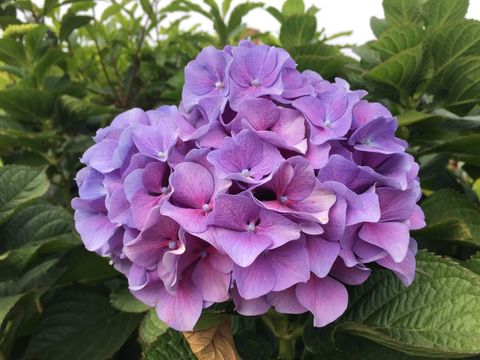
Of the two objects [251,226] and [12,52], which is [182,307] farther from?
[12,52]

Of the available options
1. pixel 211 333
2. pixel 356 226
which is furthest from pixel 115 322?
pixel 356 226

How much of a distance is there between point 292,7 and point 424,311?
2.79 ft

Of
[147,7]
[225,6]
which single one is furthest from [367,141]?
[147,7]

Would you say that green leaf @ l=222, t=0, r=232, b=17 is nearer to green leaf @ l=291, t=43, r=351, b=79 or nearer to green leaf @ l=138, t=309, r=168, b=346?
green leaf @ l=291, t=43, r=351, b=79

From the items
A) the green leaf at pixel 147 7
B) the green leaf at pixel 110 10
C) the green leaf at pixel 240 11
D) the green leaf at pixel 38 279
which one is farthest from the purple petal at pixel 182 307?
the green leaf at pixel 110 10

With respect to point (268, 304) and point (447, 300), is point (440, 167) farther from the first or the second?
point (268, 304)

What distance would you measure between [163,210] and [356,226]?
223 mm

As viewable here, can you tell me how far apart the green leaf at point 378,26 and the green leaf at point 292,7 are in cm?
17

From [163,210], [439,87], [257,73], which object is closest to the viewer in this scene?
[163,210]

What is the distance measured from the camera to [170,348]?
0.72 m

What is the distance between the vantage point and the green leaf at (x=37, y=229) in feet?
3.20

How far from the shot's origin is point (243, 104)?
61 cm

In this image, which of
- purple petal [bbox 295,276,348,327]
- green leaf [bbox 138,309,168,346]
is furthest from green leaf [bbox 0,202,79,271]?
purple petal [bbox 295,276,348,327]

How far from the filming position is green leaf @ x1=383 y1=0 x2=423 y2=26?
1092mm
